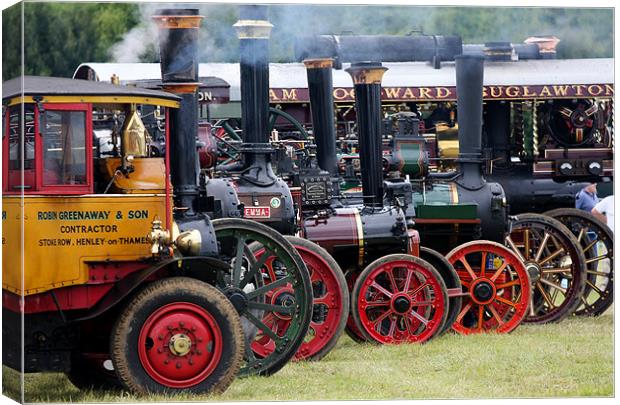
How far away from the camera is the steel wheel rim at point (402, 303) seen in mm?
10969

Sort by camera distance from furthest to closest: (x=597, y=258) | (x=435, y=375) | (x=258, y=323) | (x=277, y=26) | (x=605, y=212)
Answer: (x=605, y=212) → (x=597, y=258) → (x=277, y=26) → (x=435, y=375) → (x=258, y=323)

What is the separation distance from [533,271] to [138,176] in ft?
16.1

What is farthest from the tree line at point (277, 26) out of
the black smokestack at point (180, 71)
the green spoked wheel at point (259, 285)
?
the green spoked wheel at point (259, 285)

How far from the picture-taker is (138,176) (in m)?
8.24

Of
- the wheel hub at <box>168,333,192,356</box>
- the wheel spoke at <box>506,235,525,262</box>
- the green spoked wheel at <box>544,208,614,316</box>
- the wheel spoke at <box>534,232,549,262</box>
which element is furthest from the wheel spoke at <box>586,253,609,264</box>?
the wheel hub at <box>168,333,192,356</box>

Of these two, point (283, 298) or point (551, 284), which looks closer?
point (283, 298)

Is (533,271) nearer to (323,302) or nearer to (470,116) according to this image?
(470,116)

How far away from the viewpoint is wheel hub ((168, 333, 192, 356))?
8.11 metres

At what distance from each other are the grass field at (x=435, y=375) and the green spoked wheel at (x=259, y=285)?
14 centimetres

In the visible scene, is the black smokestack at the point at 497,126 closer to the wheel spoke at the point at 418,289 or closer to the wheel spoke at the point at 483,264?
the wheel spoke at the point at 483,264

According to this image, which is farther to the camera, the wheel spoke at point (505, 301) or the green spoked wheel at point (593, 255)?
the green spoked wheel at point (593, 255)

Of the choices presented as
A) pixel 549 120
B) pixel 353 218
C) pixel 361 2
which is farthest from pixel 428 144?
pixel 361 2

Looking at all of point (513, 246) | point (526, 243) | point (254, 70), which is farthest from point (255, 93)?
point (526, 243)

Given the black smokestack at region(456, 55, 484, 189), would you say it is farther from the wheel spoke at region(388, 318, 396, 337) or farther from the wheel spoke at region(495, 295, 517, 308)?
the wheel spoke at region(388, 318, 396, 337)
